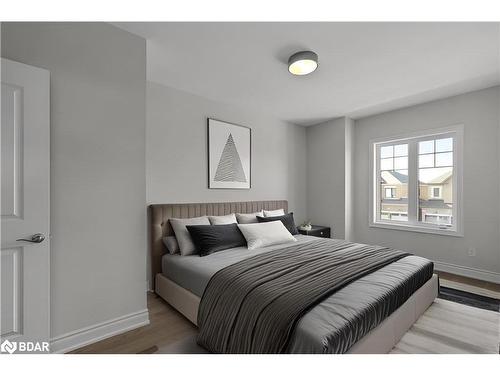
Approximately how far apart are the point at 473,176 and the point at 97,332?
178 inches

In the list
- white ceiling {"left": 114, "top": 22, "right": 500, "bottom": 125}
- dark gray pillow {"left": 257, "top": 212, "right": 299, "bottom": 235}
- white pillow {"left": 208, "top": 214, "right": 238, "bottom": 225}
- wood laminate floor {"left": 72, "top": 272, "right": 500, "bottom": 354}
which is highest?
white ceiling {"left": 114, "top": 22, "right": 500, "bottom": 125}

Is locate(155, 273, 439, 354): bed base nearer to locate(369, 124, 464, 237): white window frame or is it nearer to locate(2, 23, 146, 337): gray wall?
locate(2, 23, 146, 337): gray wall

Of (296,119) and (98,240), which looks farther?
(296,119)

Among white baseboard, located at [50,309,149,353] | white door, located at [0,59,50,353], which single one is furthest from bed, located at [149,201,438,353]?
white door, located at [0,59,50,353]

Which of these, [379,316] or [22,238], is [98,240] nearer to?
[22,238]

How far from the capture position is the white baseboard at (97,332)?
1.68m

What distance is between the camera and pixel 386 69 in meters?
2.61

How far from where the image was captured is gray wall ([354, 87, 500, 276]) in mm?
3072

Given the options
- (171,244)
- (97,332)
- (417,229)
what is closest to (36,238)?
(97,332)

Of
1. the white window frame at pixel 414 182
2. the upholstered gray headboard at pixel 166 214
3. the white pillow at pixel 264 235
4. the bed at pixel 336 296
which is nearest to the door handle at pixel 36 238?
the bed at pixel 336 296

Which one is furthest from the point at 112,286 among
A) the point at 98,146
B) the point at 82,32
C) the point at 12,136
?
the point at 82,32

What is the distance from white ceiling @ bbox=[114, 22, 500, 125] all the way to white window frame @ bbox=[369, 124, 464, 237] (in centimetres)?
54

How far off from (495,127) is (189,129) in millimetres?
3899

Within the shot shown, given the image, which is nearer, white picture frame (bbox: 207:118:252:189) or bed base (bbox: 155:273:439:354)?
bed base (bbox: 155:273:439:354)
